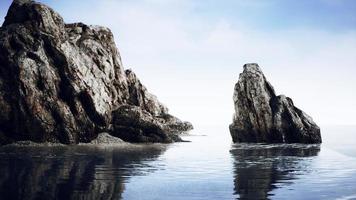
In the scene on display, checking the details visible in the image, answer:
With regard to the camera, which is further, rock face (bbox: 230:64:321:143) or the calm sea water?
rock face (bbox: 230:64:321:143)

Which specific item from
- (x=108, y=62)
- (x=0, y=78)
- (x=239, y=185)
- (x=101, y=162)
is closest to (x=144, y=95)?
(x=108, y=62)

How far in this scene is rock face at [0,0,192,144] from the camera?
66688 mm

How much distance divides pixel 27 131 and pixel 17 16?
88.8 feet

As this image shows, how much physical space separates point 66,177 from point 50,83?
42.9 metres

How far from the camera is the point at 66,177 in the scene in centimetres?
3066

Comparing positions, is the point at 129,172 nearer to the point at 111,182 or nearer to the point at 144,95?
the point at 111,182

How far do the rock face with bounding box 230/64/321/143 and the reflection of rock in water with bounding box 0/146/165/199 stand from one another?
4582 cm

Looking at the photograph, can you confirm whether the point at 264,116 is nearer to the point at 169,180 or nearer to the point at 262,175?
the point at 262,175

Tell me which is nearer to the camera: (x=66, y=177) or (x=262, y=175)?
(x=66, y=177)

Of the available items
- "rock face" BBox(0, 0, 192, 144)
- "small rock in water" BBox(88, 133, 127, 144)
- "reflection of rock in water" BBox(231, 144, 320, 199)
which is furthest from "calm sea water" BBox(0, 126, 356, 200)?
"small rock in water" BBox(88, 133, 127, 144)

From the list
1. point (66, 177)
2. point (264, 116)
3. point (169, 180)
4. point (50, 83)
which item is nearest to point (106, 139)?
point (50, 83)

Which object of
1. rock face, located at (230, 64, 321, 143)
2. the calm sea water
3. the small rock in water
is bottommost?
the calm sea water

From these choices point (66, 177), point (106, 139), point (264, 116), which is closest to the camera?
point (66, 177)

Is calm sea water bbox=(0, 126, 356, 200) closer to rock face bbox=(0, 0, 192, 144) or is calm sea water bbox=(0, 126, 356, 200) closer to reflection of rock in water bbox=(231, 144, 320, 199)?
reflection of rock in water bbox=(231, 144, 320, 199)
